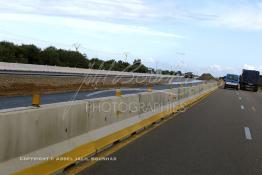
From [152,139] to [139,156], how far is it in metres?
2.46

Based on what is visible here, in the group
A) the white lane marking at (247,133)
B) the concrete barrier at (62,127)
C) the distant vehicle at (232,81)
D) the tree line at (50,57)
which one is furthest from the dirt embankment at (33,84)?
the tree line at (50,57)

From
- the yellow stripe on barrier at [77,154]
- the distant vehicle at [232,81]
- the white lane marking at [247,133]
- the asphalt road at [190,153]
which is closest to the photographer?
the yellow stripe on barrier at [77,154]

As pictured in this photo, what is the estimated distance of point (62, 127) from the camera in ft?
26.2

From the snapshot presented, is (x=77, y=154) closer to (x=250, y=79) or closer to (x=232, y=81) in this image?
(x=232, y=81)

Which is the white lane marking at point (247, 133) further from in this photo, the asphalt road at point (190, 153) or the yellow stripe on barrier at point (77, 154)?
the yellow stripe on barrier at point (77, 154)

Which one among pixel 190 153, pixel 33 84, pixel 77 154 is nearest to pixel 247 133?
pixel 190 153

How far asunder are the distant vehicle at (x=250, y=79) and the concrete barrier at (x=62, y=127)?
56191 mm

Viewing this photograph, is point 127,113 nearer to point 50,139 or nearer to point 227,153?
point 227,153

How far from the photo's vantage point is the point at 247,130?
49.3 feet

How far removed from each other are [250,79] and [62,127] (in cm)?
6247

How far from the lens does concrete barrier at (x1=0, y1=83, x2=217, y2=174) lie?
6316mm

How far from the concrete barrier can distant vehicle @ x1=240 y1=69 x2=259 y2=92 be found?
56.2 m

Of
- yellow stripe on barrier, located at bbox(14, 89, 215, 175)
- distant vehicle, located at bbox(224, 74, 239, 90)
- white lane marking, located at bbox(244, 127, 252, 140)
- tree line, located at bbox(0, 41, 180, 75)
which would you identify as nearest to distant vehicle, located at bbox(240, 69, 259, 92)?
distant vehicle, located at bbox(224, 74, 239, 90)

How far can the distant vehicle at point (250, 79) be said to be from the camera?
67188mm
